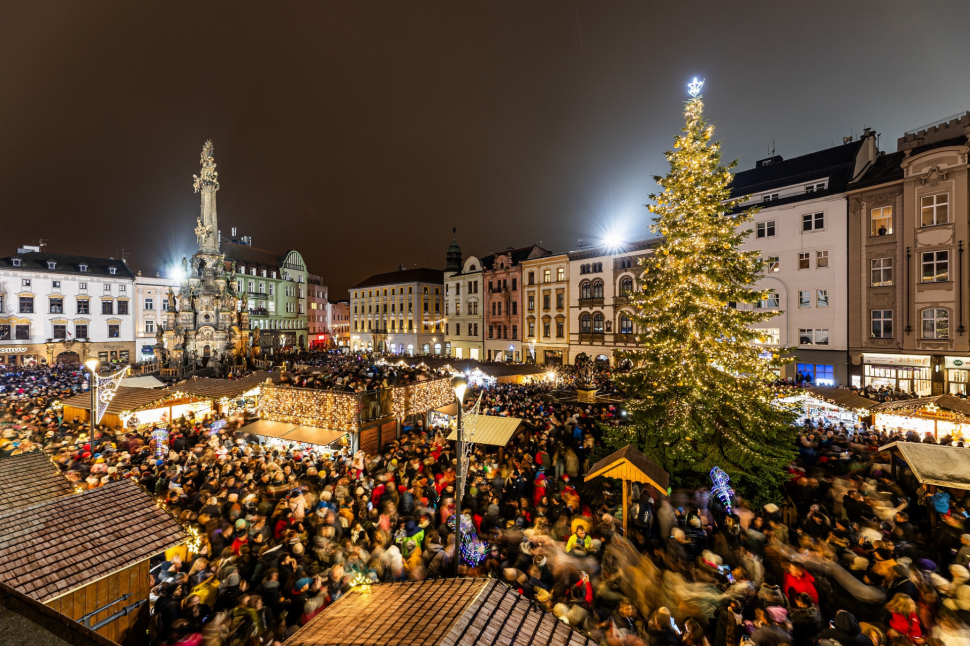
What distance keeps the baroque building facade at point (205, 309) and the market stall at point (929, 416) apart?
41.5m

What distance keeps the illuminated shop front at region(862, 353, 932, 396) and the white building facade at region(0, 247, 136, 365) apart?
67904 mm

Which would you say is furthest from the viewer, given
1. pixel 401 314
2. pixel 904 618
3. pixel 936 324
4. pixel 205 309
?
pixel 401 314

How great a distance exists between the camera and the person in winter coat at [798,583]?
19.1 ft

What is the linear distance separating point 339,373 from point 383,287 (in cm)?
5224

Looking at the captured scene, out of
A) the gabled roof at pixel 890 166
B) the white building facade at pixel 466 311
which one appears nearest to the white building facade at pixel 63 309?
the white building facade at pixel 466 311

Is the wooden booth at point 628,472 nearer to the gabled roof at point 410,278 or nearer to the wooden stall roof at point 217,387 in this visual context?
the wooden stall roof at point 217,387

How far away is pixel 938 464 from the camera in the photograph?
28.3 ft

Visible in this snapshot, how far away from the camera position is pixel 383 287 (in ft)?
218

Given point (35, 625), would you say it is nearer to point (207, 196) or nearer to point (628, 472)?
point (628, 472)

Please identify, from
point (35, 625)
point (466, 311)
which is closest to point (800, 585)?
point (35, 625)

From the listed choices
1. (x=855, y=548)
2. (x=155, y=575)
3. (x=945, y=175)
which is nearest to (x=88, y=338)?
(x=155, y=575)

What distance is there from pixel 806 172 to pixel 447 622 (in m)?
37.4

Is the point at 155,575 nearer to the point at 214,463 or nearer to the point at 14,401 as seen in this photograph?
the point at 214,463

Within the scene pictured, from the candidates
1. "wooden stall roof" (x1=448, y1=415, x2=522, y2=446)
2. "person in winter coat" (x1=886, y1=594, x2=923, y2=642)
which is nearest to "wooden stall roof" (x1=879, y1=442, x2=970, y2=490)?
"person in winter coat" (x1=886, y1=594, x2=923, y2=642)
